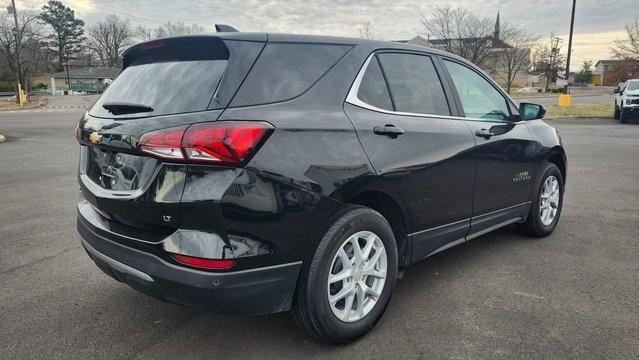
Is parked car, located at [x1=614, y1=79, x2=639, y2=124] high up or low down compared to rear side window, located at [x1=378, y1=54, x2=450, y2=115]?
down

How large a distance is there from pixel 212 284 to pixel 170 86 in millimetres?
1112

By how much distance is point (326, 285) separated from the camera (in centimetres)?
263

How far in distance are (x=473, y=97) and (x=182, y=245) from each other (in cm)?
271

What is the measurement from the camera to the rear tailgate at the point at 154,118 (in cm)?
239

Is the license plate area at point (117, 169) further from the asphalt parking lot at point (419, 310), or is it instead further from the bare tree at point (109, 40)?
the bare tree at point (109, 40)

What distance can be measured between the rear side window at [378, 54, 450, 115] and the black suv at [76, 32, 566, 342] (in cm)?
1

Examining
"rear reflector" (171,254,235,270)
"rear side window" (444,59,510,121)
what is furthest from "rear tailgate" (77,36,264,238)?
"rear side window" (444,59,510,121)

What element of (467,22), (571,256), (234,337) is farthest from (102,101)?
(467,22)

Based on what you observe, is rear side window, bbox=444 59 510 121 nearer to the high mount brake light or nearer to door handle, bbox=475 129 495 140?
door handle, bbox=475 129 495 140

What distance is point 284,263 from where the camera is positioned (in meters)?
2.48

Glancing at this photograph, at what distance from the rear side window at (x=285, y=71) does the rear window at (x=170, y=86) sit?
176mm

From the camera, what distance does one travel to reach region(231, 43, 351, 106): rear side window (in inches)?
99.5

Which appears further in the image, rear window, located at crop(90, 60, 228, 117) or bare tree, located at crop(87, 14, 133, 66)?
bare tree, located at crop(87, 14, 133, 66)

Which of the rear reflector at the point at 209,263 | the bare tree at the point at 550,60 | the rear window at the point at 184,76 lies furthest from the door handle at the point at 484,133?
the bare tree at the point at 550,60
